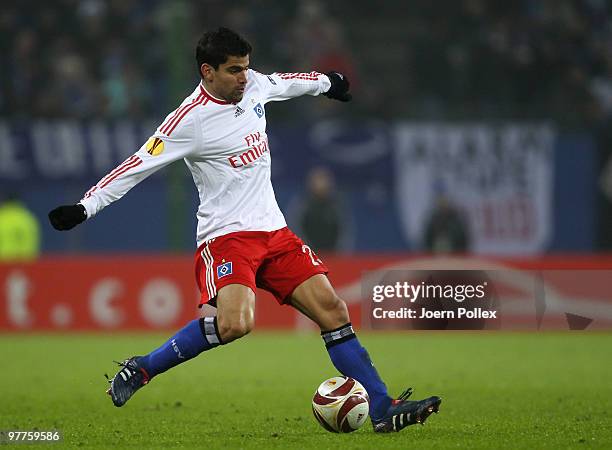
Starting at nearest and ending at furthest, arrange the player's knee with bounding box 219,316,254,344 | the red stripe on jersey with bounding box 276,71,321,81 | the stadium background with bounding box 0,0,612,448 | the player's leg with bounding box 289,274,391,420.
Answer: the player's knee with bounding box 219,316,254,344, the player's leg with bounding box 289,274,391,420, the red stripe on jersey with bounding box 276,71,321,81, the stadium background with bounding box 0,0,612,448

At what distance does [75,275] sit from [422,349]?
4284 mm

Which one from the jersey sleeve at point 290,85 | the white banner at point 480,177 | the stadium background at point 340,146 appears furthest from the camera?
the white banner at point 480,177

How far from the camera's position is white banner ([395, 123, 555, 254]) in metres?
16.6

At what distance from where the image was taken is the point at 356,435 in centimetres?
628

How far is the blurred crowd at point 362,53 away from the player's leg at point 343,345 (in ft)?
32.8

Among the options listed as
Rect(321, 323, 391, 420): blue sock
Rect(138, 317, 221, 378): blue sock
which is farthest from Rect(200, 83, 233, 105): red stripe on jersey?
Rect(321, 323, 391, 420): blue sock

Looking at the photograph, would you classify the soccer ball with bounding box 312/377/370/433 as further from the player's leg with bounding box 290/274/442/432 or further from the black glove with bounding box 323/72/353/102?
the black glove with bounding box 323/72/353/102

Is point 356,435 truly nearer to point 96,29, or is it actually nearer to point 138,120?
point 138,120

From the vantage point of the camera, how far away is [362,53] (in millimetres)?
18766

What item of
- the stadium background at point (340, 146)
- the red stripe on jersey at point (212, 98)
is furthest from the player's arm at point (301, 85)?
the stadium background at point (340, 146)

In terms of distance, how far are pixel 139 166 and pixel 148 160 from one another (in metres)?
0.06

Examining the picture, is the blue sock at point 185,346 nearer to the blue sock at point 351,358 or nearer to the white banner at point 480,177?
the blue sock at point 351,358

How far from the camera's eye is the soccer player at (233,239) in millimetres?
6238

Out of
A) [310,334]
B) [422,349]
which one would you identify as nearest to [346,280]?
[310,334]
